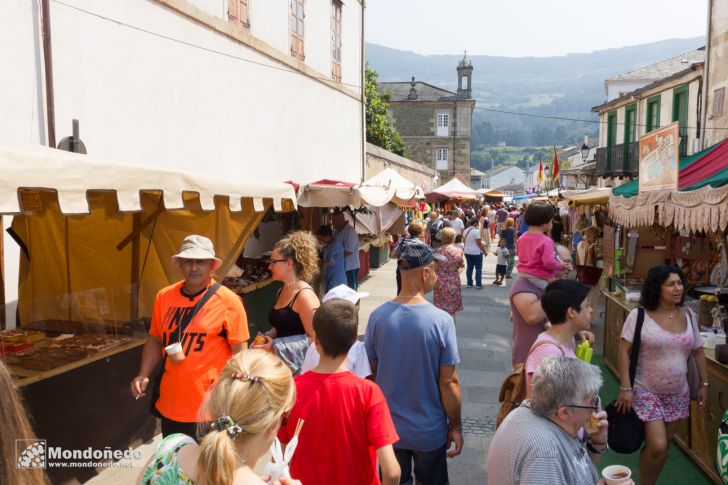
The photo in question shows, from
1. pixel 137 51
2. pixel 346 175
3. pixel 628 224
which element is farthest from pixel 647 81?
pixel 137 51

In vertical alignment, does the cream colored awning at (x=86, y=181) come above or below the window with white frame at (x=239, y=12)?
below

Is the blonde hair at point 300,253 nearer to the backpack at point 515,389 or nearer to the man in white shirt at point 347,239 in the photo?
the backpack at point 515,389

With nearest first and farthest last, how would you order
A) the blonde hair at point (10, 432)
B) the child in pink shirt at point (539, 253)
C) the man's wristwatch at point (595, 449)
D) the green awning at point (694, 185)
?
1. the blonde hair at point (10, 432)
2. the man's wristwatch at point (595, 449)
3. the child in pink shirt at point (539, 253)
4. the green awning at point (694, 185)

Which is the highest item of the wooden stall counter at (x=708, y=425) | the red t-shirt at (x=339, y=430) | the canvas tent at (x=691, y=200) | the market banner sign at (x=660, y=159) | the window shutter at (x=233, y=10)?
the window shutter at (x=233, y=10)

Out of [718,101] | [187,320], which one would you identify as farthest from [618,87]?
[187,320]

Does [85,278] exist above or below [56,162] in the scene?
below

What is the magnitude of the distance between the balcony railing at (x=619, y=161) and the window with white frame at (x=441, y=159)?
2691 cm

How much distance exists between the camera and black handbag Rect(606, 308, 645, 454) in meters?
3.93

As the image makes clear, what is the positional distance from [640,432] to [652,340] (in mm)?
661

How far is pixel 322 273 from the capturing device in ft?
32.6

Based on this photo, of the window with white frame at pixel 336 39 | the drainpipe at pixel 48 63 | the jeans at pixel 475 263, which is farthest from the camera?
the window with white frame at pixel 336 39

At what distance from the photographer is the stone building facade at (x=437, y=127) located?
5600 cm

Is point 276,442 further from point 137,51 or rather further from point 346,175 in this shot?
point 346,175

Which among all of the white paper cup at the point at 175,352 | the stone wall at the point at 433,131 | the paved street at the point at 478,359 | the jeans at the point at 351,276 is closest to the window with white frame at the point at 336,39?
the paved street at the point at 478,359
